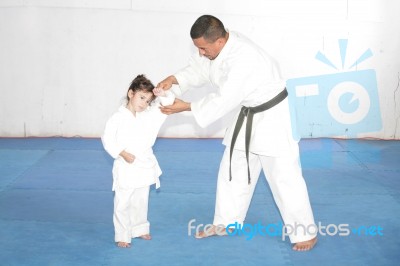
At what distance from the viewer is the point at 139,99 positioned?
348 cm

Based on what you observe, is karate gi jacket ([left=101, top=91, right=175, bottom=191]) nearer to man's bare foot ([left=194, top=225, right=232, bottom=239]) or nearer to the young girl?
the young girl

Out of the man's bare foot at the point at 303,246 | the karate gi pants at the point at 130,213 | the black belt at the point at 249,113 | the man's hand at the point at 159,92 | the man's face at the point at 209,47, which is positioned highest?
the man's face at the point at 209,47

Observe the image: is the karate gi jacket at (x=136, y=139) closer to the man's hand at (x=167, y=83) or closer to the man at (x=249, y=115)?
the man at (x=249, y=115)

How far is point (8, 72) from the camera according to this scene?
6.90 meters

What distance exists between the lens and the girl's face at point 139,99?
3.47 meters

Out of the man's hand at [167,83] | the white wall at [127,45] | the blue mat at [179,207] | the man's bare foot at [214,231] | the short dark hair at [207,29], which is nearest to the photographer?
the short dark hair at [207,29]

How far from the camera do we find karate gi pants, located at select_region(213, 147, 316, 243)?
3.59 metres

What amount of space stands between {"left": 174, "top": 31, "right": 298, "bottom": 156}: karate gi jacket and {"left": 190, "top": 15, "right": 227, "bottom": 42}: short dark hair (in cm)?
15

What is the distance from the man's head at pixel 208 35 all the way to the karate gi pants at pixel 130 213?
3.36 feet

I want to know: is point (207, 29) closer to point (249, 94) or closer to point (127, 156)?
point (249, 94)

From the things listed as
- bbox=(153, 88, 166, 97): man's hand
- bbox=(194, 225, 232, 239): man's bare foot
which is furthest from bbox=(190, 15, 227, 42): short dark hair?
bbox=(194, 225, 232, 239): man's bare foot

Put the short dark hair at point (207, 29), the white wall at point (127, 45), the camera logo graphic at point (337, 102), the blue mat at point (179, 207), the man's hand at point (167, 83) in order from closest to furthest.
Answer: the short dark hair at point (207, 29)
the blue mat at point (179, 207)
the man's hand at point (167, 83)
the white wall at point (127, 45)
the camera logo graphic at point (337, 102)

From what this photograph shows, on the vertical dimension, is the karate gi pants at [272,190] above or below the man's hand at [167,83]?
below

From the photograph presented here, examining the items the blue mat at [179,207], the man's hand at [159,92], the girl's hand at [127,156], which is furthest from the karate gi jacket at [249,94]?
the blue mat at [179,207]
